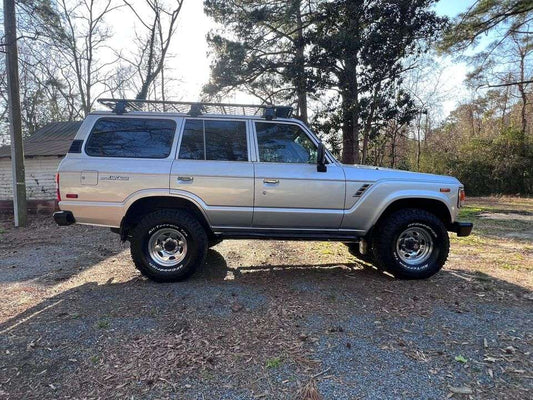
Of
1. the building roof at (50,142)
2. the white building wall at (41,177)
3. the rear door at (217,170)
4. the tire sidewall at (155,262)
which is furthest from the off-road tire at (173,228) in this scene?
the white building wall at (41,177)

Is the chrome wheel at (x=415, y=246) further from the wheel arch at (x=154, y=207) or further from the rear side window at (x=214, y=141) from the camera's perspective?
the wheel arch at (x=154, y=207)

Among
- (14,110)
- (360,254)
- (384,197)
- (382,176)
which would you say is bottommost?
(360,254)

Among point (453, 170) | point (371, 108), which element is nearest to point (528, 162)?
point (453, 170)

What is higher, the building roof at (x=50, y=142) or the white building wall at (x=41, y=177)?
the building roof at (x=50, y=142)

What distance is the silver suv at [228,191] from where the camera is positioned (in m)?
4.32

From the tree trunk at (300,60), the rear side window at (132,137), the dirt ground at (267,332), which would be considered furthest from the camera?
the tree trunk at (300,60)

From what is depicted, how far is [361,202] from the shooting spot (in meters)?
4.46

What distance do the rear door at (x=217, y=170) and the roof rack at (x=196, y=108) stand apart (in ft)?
0.66

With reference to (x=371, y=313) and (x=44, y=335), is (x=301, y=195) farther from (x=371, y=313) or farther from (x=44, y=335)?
(x=44, y=335)

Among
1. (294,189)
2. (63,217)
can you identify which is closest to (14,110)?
(63,217)

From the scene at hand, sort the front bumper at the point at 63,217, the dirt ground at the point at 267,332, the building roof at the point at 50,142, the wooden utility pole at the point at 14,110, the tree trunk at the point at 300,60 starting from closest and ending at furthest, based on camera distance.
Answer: the dirt ground at the point at 267,332 < the front bumper at the point at 63,217 < the wooden utility pole at the point at 14,110 < the tree trunk at the point at 300,60 < the building roof at the point at 50,142

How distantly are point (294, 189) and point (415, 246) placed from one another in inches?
70.4

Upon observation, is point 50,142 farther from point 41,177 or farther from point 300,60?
point 300,60

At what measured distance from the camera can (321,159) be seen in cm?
437
